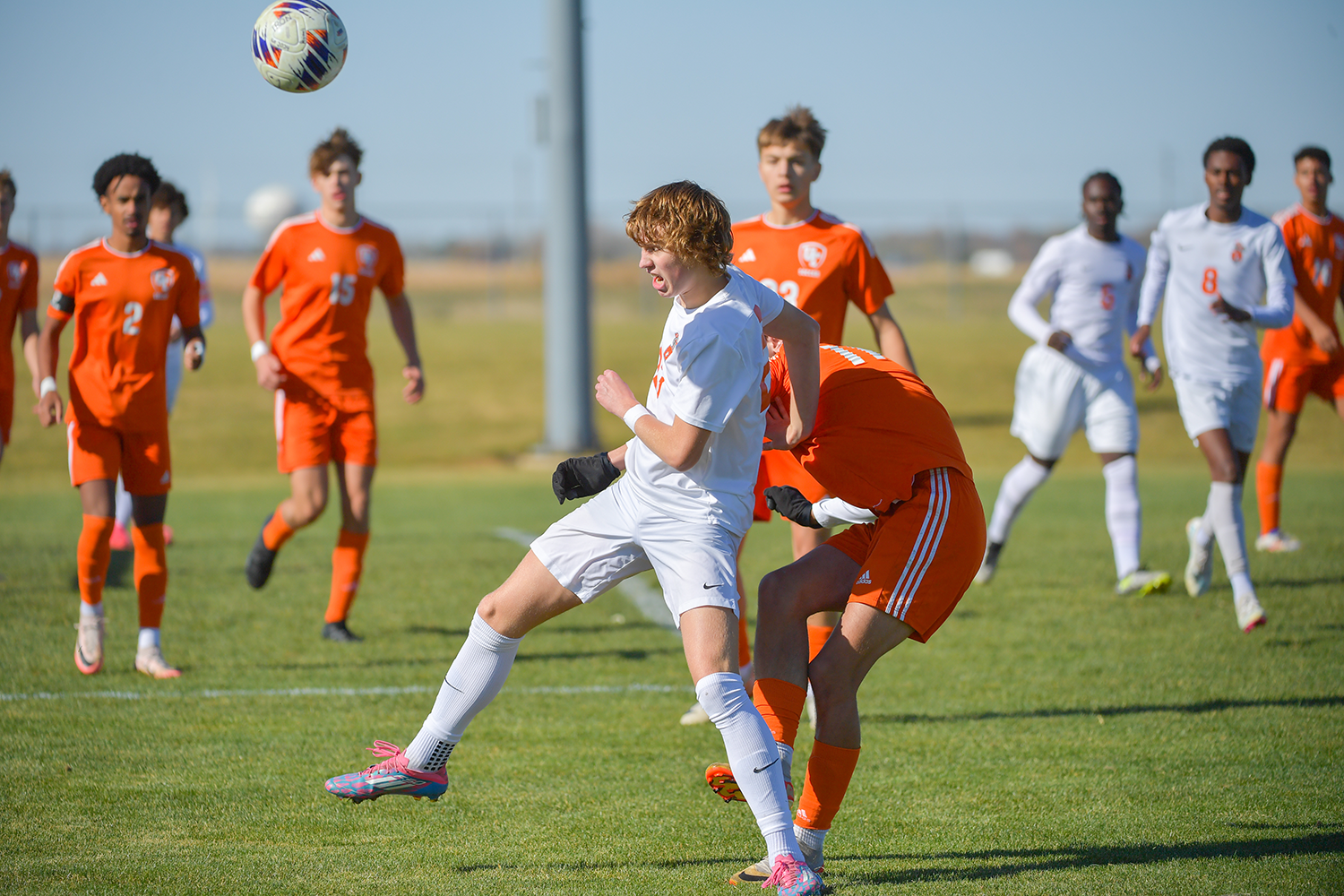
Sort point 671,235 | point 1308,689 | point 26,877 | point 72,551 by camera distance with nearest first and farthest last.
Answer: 1. point 671,235
2. point 26,877
3. point 1308,689
4. point 72,551

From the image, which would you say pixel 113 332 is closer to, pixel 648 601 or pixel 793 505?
pixel 648 601

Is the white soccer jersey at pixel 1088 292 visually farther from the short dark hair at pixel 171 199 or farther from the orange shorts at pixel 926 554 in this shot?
the short dark hair at pixel 171 199

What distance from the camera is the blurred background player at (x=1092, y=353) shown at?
316 inches

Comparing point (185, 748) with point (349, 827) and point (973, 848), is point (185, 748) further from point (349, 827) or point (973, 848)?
point (973, 848)

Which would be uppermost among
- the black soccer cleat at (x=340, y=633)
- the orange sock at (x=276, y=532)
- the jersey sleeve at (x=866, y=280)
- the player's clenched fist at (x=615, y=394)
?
the jersey sleeve at (x=866, y=280)

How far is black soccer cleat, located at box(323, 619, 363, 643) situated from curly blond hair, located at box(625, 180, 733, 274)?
4.26 meters

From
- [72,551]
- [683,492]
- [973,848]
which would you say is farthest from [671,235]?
[72,551]

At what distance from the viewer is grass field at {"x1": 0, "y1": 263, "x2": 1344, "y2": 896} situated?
382 centimetres

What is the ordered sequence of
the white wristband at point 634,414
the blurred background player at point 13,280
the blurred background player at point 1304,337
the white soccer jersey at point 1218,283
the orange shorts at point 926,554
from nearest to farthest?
the white wristband at point 634,414
the orange shorts at point 926,554
the blurred background player at point 13,280
the white soccer jersey at point 1218,283
the blurred background player at point 1304,337

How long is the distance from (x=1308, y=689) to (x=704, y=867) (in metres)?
3.54

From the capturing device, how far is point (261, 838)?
4.01 m

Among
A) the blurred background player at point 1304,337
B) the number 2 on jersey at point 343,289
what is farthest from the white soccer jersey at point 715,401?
the blurred background player at point 1304,337

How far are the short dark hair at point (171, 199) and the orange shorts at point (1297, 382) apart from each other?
756 centimetres

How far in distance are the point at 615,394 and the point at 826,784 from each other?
1.29 meters
